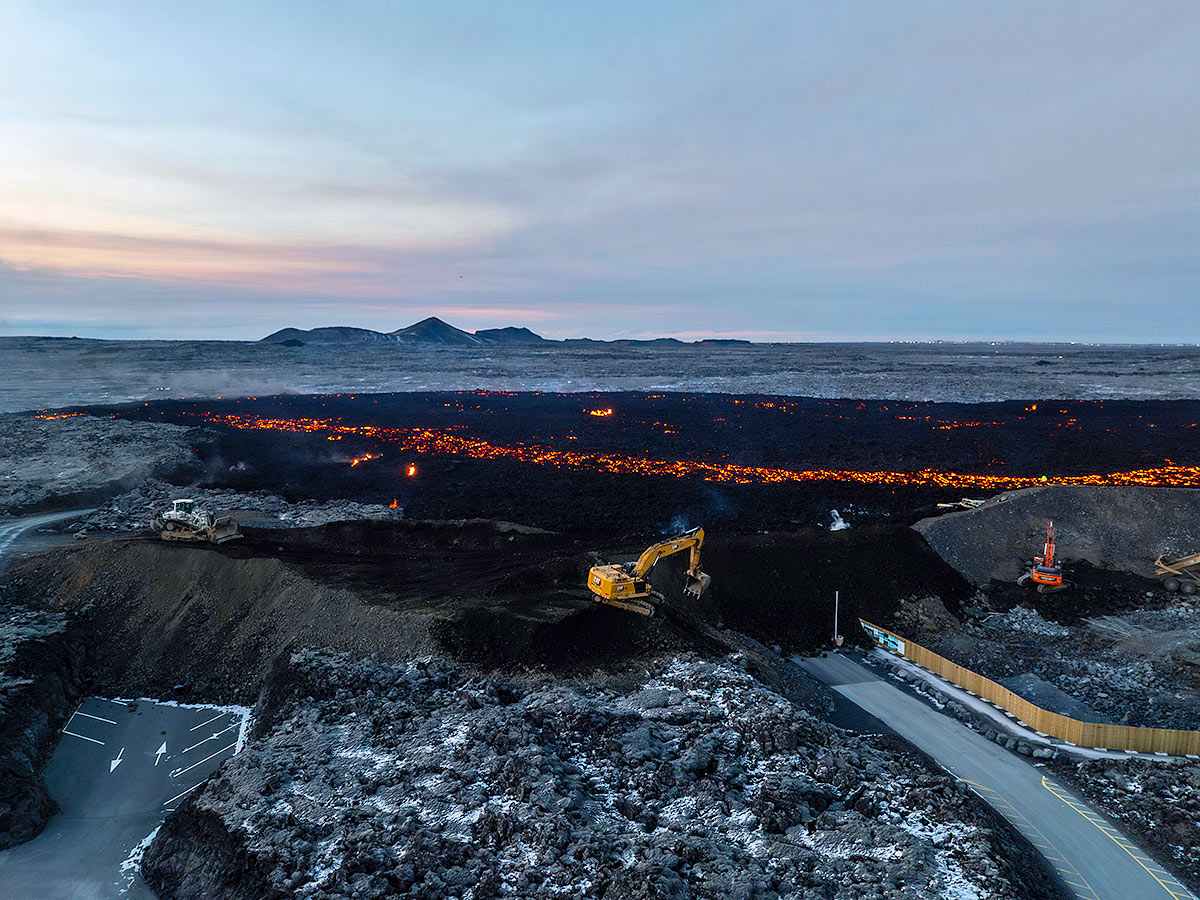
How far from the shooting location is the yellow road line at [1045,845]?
56.5 feet

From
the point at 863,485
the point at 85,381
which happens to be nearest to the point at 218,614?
the point at 863,485

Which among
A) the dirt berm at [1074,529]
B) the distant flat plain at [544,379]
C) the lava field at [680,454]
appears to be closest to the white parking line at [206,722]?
the lava field at [680,454]

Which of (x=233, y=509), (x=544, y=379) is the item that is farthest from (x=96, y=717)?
(x=544, y=379)

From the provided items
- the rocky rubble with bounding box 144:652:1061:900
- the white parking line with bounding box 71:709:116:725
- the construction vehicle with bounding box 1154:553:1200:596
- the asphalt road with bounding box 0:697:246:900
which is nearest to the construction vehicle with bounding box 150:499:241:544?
the asphalt road with bounding box 0:697:246:900

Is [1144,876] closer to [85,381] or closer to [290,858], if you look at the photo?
[290,858]

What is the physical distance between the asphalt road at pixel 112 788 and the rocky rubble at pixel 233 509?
2147 centimetres

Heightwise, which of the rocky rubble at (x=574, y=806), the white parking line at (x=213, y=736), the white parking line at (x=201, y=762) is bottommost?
the white parking line at (x=201, y=762)

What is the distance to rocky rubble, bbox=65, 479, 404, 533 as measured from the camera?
155 ft

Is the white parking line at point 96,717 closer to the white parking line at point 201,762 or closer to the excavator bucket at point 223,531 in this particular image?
the white parking line at point 201,762

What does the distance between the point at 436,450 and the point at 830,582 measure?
2079 inches

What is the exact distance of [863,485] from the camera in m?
58.3

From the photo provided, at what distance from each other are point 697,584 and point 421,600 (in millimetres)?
13935

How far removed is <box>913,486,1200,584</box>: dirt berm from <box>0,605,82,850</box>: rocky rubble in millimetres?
43891

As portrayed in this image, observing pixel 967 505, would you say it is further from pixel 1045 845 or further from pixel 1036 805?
pixel 1045 845
